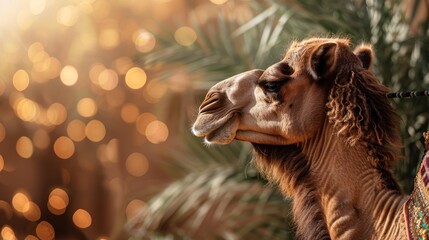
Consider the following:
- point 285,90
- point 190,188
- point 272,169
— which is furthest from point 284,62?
point 190,188

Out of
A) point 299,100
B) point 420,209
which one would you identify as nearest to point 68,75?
point 299,100

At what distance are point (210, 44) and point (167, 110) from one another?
42.6 inches

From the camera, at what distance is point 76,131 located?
5402mm

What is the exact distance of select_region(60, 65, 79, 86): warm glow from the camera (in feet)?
17.6

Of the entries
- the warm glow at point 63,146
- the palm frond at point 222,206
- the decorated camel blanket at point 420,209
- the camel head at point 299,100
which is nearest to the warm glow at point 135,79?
the warm glow at point 63,146

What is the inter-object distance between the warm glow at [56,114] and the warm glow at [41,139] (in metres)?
0.09

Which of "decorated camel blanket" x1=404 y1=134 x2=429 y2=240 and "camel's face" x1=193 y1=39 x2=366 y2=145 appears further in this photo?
"camel's face" x1=193 y1=39 x2=366 y2=145

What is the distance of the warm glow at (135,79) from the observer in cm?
527

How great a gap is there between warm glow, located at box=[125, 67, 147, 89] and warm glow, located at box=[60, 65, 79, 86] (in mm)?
313

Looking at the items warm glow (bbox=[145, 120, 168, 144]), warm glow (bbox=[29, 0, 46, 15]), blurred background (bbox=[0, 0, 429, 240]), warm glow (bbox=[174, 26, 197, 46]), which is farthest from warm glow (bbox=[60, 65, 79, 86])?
warm glow (bbox=[174, 26, 197, 46])

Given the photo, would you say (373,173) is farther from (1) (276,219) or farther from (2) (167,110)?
(2) (167,110)

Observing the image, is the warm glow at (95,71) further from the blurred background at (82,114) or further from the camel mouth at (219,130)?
the camel mouth at (219,130)

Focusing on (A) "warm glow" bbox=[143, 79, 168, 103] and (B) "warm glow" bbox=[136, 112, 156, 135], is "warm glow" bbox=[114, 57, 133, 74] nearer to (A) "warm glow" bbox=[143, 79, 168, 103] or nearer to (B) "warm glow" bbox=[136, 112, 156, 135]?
(A) "warm glow" bbox=[143, 79, 168, 103]

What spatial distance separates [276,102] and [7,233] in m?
3.50
